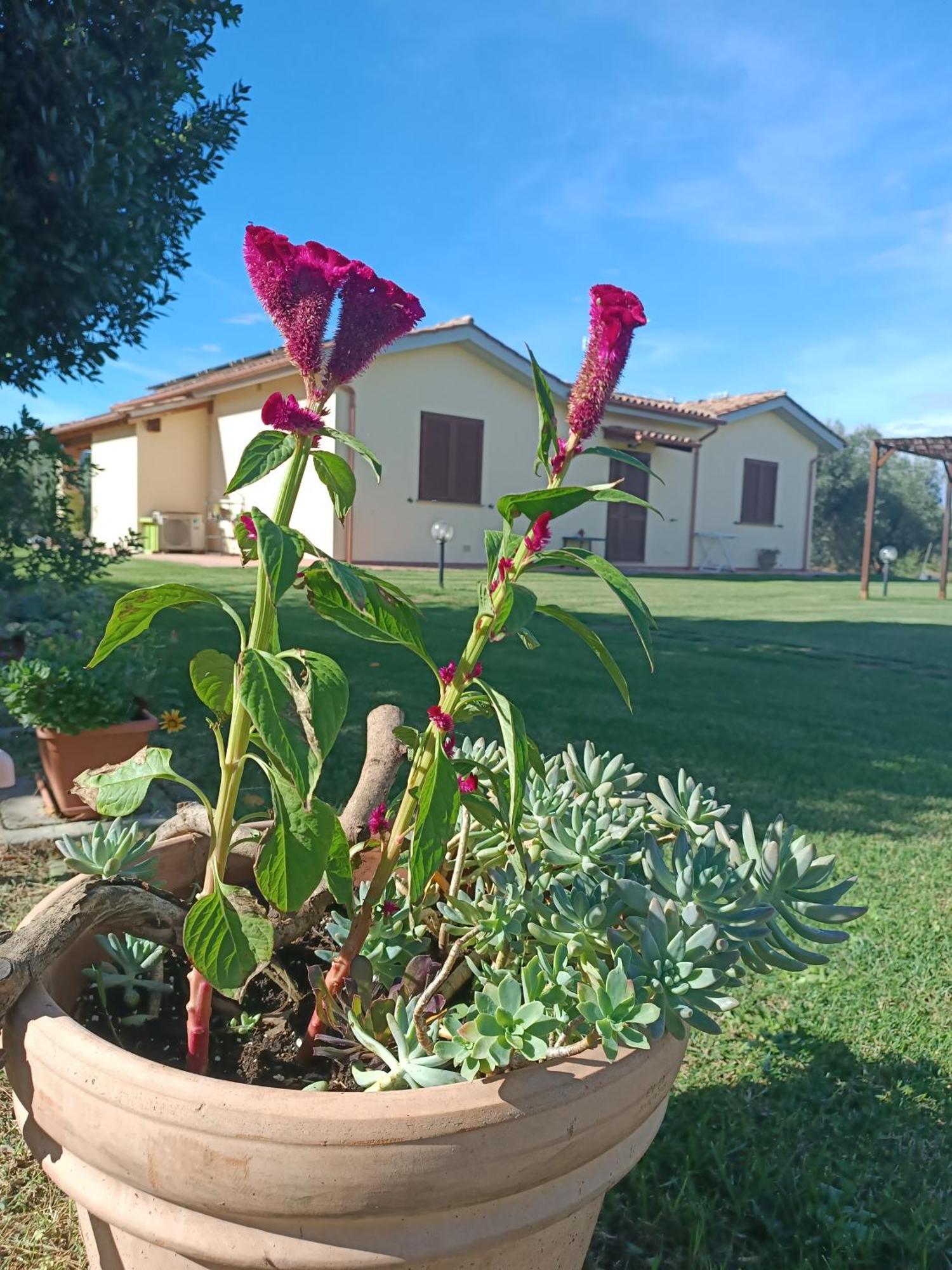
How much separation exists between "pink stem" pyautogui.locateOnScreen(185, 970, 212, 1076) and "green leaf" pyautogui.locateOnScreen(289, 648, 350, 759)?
0.41 metres

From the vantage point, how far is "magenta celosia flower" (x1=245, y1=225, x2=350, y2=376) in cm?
87

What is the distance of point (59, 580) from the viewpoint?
461cm

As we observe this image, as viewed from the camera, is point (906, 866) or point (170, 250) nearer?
point (906, 866)

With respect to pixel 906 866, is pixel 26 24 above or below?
above

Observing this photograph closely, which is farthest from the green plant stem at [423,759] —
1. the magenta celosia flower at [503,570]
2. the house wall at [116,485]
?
the house wall at [116,485]

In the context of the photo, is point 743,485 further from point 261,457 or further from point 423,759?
point 261,457

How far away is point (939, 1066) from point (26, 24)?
455cm

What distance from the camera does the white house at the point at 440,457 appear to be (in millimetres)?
13711

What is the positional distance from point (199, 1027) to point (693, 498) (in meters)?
18.1

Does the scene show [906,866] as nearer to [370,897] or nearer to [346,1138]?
[370,897]

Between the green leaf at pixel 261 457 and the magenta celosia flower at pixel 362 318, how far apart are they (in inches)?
3.5

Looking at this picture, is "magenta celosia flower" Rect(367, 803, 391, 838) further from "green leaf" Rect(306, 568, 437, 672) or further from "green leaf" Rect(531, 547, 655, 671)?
"green leaf" Rect(531, 547, 655, 671)

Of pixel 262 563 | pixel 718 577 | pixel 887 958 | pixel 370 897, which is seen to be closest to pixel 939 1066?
pixel 887 958

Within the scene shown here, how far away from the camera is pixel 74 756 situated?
9.61 feet
